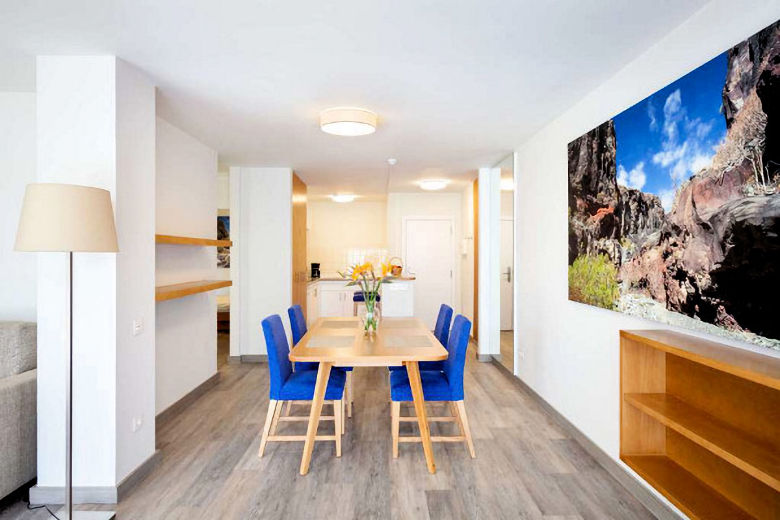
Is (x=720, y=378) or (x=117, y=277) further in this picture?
(x=117, y=277)

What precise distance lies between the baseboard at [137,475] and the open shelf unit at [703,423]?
106 inches

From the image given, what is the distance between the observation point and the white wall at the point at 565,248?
1.94 m

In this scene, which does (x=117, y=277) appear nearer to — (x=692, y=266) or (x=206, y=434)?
(x=206, y=434)

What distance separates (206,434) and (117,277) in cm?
155

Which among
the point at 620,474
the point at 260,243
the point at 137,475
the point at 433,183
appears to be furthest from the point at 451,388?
the point at 433,183

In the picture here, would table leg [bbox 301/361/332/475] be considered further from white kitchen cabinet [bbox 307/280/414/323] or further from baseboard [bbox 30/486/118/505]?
white kitchen cabinet [bbox 307/280/414/323]

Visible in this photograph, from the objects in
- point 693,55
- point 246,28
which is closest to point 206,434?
point 246,28

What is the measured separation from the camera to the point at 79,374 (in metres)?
2.38

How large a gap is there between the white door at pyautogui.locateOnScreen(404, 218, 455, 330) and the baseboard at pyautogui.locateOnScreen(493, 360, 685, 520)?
3922 millimetres

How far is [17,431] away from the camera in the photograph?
2334 millimetres

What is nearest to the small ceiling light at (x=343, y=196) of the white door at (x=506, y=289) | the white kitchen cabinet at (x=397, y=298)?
the white kitchen cabinet at (x=397, y=298)

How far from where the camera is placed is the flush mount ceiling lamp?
316cm

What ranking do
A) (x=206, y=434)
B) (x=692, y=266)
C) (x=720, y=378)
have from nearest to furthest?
1. (x=720, y=378)
2. (x=692, y=266)
3. (x=206, y=434)

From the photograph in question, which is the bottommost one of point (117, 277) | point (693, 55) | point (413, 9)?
point (117, 277)
